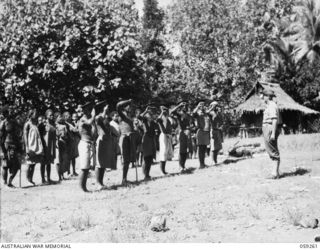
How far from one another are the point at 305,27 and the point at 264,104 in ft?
38.3

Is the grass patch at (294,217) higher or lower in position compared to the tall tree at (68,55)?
lower

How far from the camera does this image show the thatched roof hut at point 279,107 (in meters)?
25.1

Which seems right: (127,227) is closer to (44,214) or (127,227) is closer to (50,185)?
(44,214)

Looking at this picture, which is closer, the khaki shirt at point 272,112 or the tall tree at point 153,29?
the khaki shirt at point 272,112

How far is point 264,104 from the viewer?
26.8 m

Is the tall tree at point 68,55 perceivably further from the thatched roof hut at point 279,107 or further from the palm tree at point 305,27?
the thatched roof hut at point 279,107

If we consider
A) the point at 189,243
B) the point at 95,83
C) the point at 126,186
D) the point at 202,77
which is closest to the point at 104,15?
the point at 95,83

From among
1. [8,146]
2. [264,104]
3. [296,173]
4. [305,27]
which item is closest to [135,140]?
[8,146]

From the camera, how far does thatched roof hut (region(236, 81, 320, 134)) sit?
82.5 ft

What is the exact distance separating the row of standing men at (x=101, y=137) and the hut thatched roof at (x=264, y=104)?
12870 millimetres

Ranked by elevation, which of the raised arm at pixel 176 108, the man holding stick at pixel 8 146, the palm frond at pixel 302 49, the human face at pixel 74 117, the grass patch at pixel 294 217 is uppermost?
the palm frond at pixel 302 49

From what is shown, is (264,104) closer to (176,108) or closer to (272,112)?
(176,108)

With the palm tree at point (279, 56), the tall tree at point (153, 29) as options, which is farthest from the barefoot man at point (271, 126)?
the tall tree at point (153, 29)

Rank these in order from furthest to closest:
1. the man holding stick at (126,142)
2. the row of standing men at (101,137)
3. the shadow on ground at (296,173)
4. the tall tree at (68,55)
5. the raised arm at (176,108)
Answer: the tall tree at (68,55), the raised arm at (176,108), the man holding stick at (126,142), the row of standing men at (101,137), the shadow on ground at (296,173)
